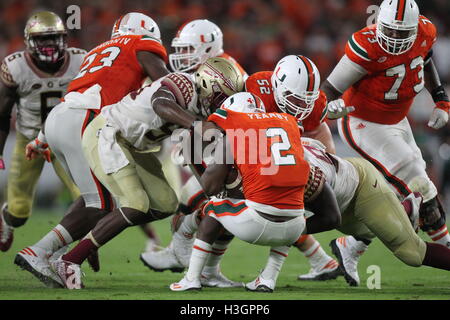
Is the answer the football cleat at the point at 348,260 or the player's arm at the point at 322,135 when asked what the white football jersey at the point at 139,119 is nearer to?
the player's arm at the point at 322,135

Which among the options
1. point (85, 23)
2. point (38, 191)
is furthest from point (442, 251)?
point (85, 23)

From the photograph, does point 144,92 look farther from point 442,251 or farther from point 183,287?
point 442,251

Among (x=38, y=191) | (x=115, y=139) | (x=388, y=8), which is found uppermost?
(x=388, y=8)

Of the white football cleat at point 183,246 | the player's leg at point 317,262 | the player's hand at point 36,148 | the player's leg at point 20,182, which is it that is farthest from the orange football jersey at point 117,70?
the player's leg at point 317,262

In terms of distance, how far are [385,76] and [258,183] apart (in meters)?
1.82

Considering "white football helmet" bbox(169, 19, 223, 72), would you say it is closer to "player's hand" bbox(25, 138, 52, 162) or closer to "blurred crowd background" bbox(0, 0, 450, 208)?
"player's hand" bbox(25, 138, 52, 162)

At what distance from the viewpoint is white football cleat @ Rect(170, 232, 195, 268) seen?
5934 millimetres

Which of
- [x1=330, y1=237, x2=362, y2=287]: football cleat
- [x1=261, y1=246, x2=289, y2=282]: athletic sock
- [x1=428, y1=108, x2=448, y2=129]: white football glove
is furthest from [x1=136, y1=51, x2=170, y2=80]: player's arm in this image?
[x1=428, y1=108, x2=448, y2=129]: white football glove

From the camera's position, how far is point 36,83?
675 centimetres

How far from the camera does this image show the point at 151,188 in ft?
18.7

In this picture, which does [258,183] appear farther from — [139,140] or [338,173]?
[139,140]

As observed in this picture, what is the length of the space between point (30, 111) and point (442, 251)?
3527 millimetres

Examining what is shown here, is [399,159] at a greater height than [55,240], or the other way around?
[399,159]

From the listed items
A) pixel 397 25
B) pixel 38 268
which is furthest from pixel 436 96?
pixel 38 268
